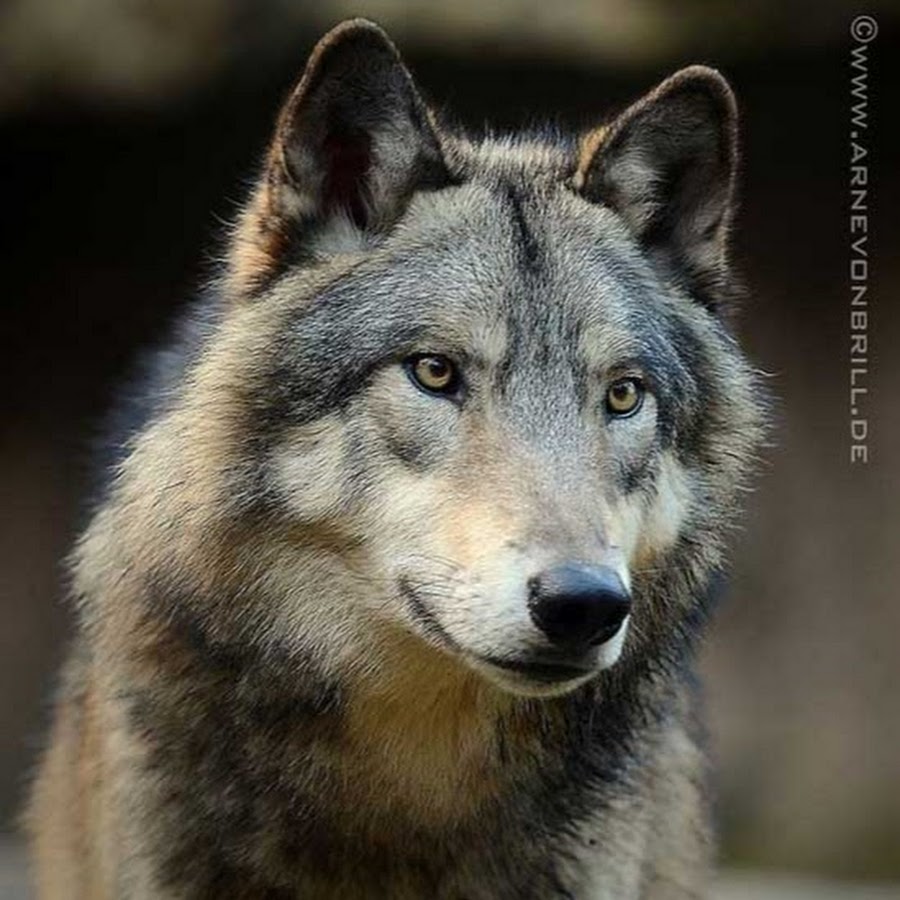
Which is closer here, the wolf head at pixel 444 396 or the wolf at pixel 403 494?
the wolf head at pixel 444 396

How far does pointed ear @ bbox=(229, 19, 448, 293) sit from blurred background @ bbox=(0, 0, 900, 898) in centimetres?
458

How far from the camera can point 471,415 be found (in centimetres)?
436

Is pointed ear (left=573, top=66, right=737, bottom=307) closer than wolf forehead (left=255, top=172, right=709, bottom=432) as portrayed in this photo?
No

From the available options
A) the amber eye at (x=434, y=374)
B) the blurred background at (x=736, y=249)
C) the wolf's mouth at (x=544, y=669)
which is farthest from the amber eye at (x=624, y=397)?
the blurred background at (x=736, y=249)

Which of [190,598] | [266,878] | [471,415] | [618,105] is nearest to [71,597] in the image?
[190,598]

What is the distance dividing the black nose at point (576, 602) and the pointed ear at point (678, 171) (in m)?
1.22

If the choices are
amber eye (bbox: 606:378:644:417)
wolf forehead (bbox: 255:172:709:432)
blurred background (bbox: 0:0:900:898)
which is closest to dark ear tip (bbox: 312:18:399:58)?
wolf forehead (bbox: 255:172:709:432)

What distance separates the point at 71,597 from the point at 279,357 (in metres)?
1.07

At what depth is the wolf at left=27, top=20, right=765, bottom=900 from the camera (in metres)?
4.39

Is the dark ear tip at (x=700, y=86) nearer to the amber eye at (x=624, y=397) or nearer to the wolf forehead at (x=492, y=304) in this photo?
the wolf forehead at (x=492, y=304)

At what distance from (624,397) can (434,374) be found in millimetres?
439

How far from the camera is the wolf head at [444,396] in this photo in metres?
4.25

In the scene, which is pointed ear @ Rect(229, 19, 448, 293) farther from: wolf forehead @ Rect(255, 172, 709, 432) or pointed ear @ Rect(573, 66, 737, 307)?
pointed ear @ Rect(573, 66, 737, 307)

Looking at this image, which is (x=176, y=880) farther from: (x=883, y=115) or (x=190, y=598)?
(x=883, y=115)
